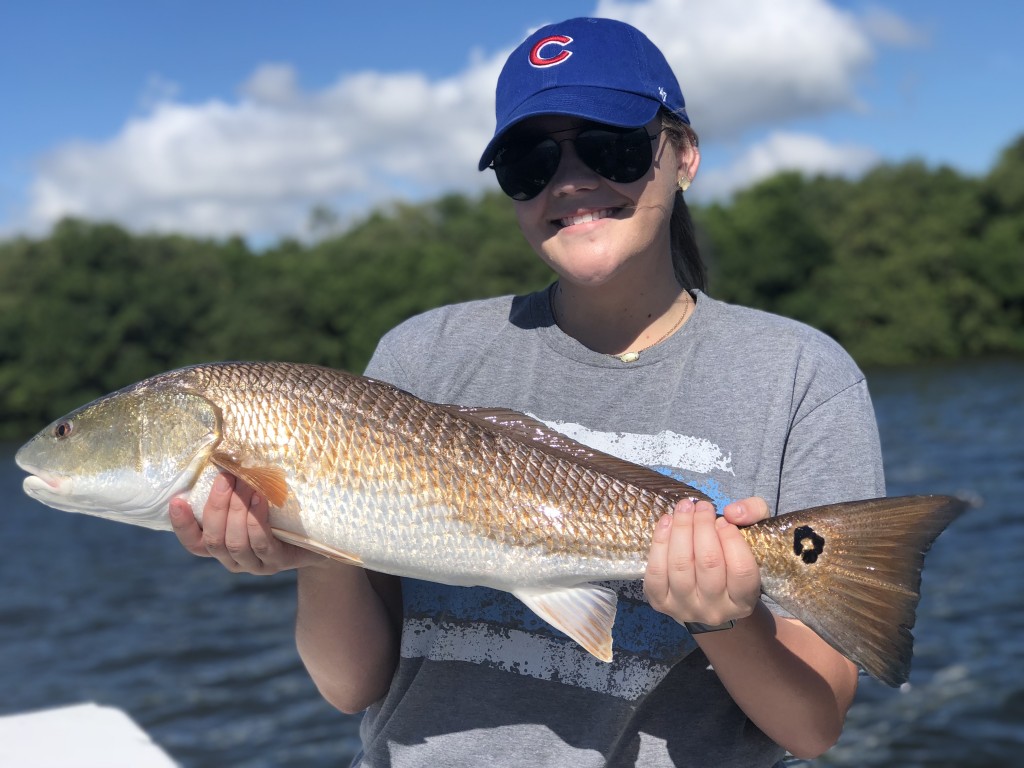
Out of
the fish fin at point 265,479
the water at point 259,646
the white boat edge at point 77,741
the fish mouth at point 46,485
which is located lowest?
the water at point 259,646

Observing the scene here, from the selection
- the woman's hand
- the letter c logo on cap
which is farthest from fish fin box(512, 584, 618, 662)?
the letter c logo on cap

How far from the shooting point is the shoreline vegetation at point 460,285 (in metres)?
47.6

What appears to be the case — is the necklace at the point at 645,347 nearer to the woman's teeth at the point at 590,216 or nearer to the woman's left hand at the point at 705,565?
the woman's teeth at the point at 590,216

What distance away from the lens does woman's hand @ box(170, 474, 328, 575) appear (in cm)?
247

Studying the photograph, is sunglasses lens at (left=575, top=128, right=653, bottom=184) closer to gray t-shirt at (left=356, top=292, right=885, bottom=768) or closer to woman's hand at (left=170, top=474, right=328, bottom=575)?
gray t-shirt at (left=356, top=292, right=885, bottom=768)

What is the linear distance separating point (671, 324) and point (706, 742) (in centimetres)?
107

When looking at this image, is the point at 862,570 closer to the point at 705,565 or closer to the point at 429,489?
the point at 705,565

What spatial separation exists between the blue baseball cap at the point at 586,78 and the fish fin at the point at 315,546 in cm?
112

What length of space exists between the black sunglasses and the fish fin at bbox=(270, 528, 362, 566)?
1.02m

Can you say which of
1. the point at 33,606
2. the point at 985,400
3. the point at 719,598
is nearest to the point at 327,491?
the point at 719,598

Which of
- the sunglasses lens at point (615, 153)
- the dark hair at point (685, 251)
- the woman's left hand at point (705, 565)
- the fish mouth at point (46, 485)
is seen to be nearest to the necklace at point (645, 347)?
the dark hair at point (685, 251)

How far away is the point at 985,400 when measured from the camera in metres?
28.8

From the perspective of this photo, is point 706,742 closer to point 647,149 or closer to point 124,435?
point 647,149

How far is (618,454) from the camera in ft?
8.27
